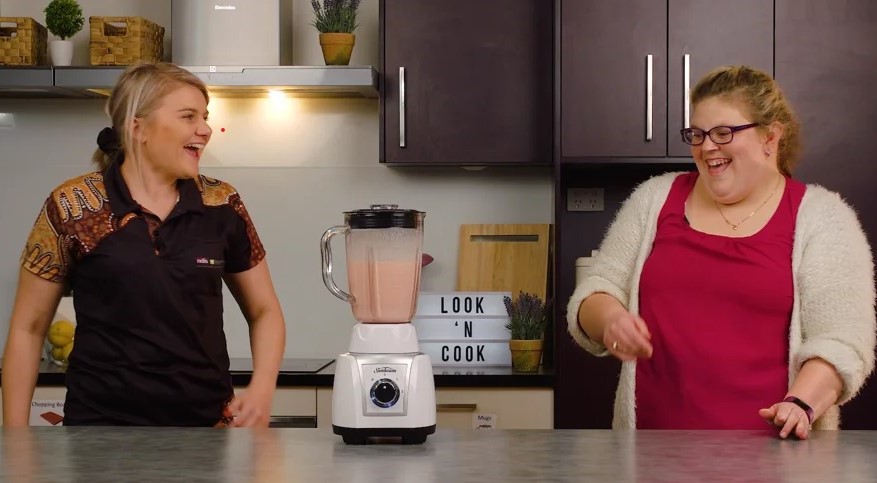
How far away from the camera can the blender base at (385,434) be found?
140cm

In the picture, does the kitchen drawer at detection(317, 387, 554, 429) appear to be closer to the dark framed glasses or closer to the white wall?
the white wall

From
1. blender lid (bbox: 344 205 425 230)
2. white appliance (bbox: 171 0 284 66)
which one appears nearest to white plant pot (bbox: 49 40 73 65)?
white appliance (bbox: 171 0 284 66)

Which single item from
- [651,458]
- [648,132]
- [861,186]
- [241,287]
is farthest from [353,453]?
[861,186]

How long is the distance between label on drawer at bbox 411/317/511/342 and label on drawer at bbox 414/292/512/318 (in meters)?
0.02

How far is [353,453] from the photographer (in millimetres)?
1344

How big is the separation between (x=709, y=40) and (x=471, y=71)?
0.70m

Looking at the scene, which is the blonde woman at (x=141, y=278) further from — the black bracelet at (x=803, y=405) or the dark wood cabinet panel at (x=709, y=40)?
the dark wood cabinet panel at (x=709, y=40)

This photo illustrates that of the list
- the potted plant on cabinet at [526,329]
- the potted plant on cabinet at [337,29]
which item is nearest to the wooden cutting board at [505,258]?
the potted plant on cabinet at [526,329]

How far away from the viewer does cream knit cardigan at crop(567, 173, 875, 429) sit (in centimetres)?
173

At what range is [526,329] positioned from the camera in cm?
309

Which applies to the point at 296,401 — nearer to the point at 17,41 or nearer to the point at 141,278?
the point at 141,278

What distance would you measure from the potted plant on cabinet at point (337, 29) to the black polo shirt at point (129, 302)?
1436 millimetres

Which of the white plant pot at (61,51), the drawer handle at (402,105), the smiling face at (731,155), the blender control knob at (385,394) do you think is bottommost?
the blender control knob at (385,394)

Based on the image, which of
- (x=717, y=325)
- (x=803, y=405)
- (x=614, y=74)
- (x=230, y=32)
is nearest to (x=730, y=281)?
(x=717, y=325)
